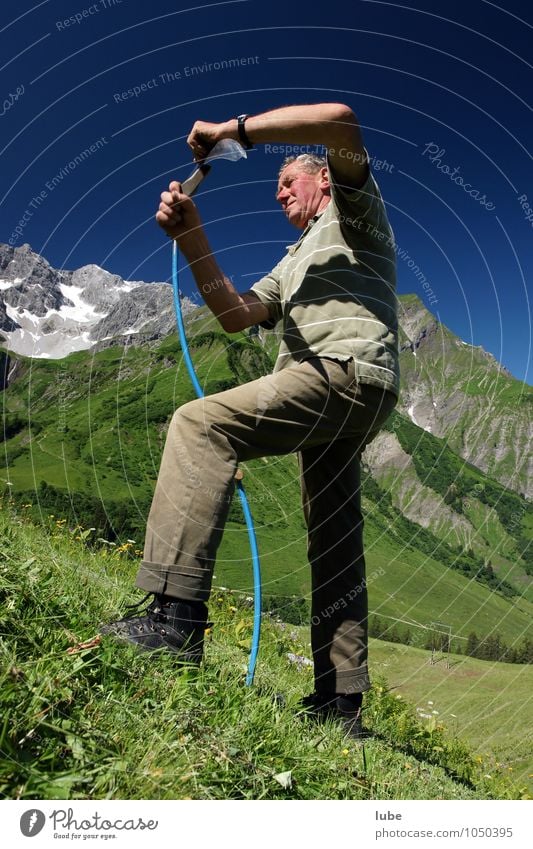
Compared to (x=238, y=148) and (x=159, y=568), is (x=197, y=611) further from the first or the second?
(x=238, y=148)

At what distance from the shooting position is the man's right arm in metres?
3.37

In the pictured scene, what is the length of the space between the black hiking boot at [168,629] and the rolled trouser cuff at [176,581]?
0.05 meters

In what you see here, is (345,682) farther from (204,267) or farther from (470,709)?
(470,709)

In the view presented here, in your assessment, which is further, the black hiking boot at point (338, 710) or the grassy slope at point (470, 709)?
the grassy slope at point (470, 709)

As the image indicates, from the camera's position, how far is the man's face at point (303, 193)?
4.33m

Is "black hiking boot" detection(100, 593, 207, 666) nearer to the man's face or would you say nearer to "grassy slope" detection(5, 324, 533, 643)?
the man's face

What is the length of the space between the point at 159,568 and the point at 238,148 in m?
2.36

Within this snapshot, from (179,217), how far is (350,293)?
1.14 metres

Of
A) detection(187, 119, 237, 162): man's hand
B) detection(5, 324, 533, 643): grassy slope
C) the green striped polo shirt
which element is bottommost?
detection(5, 324, 533, 643): grassy slope

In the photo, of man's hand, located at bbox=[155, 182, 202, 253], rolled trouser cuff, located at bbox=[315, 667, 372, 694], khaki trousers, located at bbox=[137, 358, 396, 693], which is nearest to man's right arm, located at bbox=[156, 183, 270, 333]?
man's hand, located at bbox=[155, 182, 202, 253]

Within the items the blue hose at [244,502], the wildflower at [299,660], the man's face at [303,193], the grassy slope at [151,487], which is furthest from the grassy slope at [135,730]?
the grassy slope at [151,487]

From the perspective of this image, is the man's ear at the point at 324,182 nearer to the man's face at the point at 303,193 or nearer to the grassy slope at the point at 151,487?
the man's face at the point at 303,193

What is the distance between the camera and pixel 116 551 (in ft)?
20.4
